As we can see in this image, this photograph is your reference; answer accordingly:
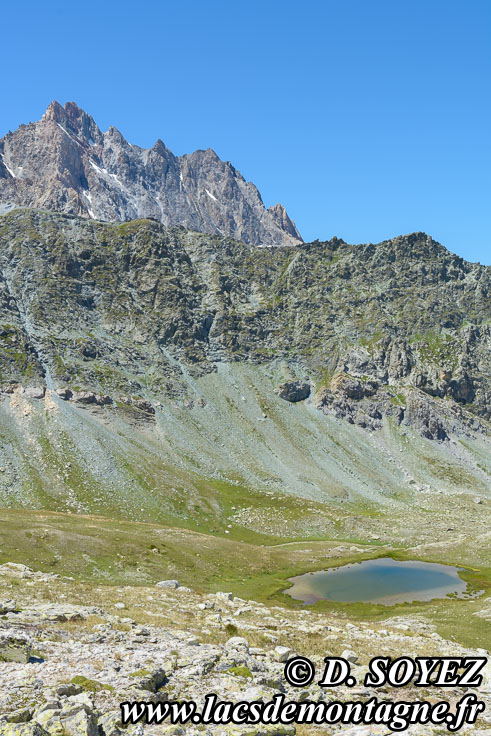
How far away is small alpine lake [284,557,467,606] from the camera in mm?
70938

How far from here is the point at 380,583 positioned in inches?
3127

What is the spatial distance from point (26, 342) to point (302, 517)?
130732mm

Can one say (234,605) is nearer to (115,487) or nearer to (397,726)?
(397,726)

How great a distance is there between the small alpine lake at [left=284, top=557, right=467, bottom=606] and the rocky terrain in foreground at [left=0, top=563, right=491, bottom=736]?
114 feet

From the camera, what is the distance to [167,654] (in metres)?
22.0

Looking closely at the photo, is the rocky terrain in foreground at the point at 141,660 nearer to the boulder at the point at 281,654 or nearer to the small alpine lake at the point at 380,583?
the boulder at the point at 281,654

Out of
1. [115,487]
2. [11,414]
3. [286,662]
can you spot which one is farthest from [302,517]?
[286,662]

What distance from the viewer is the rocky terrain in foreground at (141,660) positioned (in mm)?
15391

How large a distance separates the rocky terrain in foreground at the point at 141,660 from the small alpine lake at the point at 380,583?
34.9 metres

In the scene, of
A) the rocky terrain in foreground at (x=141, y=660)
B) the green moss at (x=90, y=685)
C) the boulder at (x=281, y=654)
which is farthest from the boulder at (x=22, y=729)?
the boulder at (x=281, y=654)

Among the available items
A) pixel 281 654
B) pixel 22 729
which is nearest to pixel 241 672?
pixel 281 654

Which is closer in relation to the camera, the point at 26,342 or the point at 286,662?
the point at 286,662

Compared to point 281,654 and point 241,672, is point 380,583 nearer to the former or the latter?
point 281,654

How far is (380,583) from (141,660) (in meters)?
69.2
